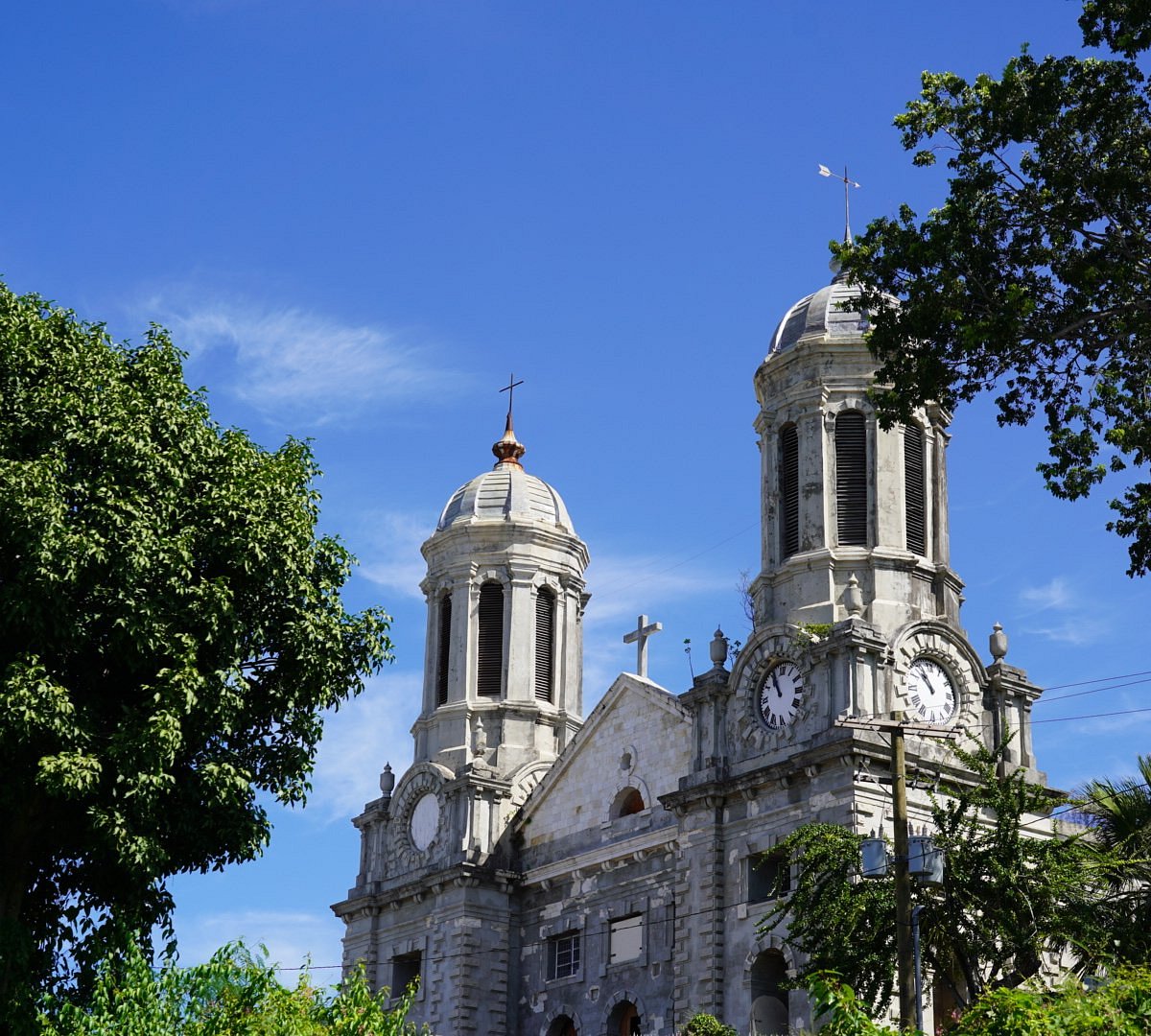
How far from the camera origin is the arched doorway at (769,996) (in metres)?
36.6

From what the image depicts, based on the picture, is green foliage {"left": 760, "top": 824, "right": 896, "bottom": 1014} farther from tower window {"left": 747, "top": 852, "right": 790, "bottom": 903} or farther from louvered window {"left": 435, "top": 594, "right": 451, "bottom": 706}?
louvered window {"left": 435, "top": 594, "right": 451, "bottom": 706}

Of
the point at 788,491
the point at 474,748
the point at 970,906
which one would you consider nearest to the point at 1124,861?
the point at 970,906

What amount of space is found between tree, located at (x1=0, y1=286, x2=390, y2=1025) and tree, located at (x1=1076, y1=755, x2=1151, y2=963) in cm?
1257

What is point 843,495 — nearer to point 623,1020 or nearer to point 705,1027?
point 705,1027

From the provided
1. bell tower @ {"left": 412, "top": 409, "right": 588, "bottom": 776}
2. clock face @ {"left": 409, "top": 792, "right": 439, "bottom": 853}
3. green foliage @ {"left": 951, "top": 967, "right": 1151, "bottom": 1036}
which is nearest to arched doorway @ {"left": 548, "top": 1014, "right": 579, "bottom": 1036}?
clock face @ {"left": 409, "top": 792, "right": 439, "bottom": 853}

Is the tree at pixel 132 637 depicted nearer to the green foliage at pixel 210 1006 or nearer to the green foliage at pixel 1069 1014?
the green foliage at pixel 210 1006

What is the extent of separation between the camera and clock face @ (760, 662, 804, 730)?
38.4 metres

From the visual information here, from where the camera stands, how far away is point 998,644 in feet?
131

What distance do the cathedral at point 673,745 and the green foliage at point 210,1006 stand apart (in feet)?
40.2

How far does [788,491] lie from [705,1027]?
12539 millimetres

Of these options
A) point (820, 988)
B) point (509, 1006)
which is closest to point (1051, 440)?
point (820, 988)

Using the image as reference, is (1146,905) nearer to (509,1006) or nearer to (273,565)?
(273,565)

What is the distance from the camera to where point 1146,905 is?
3050cm

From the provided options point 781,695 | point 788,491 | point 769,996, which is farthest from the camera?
point 788,491
